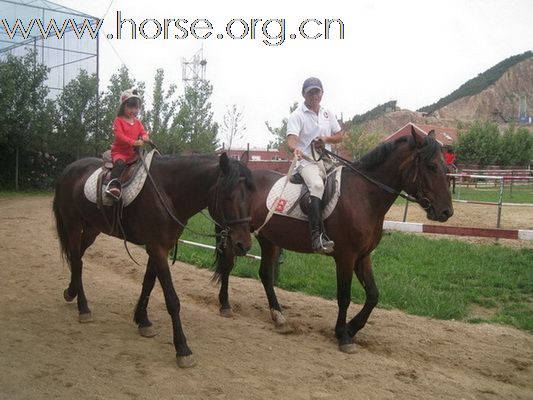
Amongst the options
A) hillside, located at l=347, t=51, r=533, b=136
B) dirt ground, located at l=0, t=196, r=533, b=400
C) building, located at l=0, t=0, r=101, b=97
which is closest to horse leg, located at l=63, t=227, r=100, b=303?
dirt ground, located at l=0, t=196, r=533, b=400

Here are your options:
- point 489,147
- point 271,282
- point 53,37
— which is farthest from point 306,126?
point 489,147

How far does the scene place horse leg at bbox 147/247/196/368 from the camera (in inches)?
171

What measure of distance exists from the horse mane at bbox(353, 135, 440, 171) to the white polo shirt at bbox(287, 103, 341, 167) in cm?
59

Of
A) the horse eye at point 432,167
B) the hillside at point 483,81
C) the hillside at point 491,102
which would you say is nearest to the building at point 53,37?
the horse eye at point 432,167

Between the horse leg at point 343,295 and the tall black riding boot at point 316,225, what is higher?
the tall black riding boot at point 316,225

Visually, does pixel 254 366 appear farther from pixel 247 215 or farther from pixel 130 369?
pixel 247 215

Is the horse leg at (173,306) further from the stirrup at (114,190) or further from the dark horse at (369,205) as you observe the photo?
the dark horse at (369,205)

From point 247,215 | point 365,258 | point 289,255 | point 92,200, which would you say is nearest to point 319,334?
point 365,258

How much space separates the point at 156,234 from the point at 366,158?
2.56 meters

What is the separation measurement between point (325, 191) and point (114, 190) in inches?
93.5

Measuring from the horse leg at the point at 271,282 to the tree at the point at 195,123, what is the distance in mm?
16876

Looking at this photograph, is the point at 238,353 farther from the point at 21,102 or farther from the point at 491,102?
the point at 491,102

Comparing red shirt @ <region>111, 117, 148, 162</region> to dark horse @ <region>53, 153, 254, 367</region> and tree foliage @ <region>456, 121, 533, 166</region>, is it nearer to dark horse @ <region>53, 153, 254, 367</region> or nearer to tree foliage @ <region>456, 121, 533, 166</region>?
dark horse @ <region>53, 153, 254, 367</region>

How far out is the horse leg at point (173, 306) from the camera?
4340 millimetres
